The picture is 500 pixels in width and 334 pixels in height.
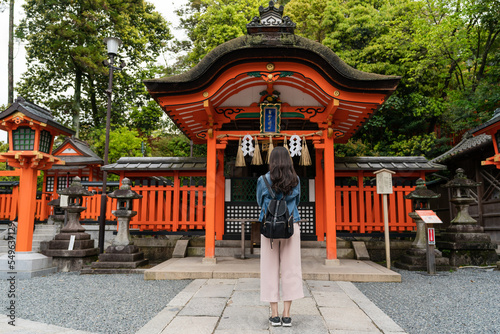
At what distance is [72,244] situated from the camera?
281 inches

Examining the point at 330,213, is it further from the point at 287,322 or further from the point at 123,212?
the point at 123,212

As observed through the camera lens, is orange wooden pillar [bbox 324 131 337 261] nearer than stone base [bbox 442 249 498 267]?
Yes

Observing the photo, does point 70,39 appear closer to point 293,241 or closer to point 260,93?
point 260,93

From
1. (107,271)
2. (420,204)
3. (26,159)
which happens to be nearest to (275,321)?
(107,271)

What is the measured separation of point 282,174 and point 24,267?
6122 mm

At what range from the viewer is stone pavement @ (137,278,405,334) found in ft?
10.2

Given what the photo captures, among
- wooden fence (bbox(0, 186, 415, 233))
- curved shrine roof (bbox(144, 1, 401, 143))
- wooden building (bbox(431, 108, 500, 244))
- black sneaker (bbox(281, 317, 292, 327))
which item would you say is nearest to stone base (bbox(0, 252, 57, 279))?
wooden fence (bbox(0, 186, 415, 233))

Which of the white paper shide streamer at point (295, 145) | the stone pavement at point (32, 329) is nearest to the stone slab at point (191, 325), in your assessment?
the stone pavement at point (32, 329)

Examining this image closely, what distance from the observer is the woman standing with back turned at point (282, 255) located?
3.16 m

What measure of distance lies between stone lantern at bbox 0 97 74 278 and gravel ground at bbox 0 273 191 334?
1.71 feet

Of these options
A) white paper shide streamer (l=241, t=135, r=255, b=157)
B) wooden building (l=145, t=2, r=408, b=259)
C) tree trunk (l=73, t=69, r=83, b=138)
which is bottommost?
white paper shide streamer (l=241, t=135, r=255, b=157)

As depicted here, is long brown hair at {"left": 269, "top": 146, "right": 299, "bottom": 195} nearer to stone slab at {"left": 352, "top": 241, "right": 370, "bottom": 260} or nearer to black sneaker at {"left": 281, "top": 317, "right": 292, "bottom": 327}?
black sneaker at {"left": 281, "top": 317, "right": 292, "bottom": 327}

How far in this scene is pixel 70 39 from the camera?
18672 millimetres

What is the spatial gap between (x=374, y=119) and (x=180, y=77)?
40.0 ft
